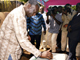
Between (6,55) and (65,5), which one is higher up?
(65,5)

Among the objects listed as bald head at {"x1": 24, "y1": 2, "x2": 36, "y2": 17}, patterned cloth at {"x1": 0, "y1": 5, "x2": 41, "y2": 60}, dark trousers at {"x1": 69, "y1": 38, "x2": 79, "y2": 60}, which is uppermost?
bald head at {"x1": 24, "y1": 2, "x2": 36, "y2": 17}

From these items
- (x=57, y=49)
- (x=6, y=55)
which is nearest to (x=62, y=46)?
(x=57, y=49)

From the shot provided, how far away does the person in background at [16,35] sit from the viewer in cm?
69

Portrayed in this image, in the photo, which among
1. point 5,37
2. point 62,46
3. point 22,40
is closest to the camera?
point 22,40

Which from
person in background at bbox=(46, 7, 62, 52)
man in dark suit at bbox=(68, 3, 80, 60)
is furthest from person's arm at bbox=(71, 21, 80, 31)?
person in background at bbox=(46, 7, 62, 52)

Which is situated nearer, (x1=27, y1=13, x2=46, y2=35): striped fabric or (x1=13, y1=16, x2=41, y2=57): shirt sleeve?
(x1=13, y1=16, x2=41, y2=57): shirt sleeve

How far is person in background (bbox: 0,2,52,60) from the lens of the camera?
688mm

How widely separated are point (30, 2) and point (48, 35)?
2.18 feet

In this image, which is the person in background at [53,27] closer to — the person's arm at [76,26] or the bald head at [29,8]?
the person's arm at [76,26]

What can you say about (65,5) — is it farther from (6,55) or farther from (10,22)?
(6,55)

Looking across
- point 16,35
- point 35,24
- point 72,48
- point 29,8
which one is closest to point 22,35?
point 16,35

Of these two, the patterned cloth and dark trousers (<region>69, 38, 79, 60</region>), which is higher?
the patterned cloth

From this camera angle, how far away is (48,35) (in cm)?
136

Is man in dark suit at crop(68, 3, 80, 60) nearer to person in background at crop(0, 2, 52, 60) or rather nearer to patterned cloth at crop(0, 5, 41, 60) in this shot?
person in background at crop(0, 2, 52, 60)
